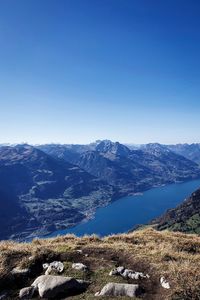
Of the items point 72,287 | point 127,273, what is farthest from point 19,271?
point 127,273

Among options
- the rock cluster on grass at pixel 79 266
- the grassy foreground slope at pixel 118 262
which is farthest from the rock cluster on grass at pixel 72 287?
the grassy foreground slope at pixel 118 262

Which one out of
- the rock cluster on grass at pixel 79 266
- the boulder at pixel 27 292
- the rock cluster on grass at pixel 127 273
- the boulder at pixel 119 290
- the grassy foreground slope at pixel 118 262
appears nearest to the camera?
the grassy foreground slope at pixel 118 262

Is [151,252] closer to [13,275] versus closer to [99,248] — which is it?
[99,248]

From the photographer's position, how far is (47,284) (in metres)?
13.8

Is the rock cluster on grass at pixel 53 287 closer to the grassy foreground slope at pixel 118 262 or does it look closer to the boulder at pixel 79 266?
the grassy foreground slope at pixel 118 262

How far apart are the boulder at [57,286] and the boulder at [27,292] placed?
236 mm

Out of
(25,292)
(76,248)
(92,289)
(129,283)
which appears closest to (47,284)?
(25,292)

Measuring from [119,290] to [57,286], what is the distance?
2429 mm

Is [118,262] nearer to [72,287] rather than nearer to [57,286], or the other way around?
[72,287]

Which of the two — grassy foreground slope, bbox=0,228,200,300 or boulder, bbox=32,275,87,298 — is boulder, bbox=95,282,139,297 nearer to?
grassy foreground slope, bbox=0,228,200,300

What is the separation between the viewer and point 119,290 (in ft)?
42.3

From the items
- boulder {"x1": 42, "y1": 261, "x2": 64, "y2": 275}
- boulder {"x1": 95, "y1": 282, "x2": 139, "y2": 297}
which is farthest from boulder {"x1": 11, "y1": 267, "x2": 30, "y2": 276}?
boulder {"x1": 95, "y1": 282, "x2": 139, "y2": 297}

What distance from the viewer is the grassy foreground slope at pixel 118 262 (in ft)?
41.4

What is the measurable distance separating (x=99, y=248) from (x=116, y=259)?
189 cm
